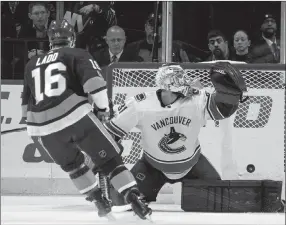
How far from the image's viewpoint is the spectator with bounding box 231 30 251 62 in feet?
15.4

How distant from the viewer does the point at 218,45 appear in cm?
466

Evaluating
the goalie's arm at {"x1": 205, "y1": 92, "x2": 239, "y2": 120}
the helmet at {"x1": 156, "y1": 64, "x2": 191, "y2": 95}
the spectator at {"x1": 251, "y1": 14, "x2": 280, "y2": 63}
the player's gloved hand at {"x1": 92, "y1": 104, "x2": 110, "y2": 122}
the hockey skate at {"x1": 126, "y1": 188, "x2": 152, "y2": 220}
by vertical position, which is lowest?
the hockey skate at {"x1": 126, "y1": 188, "x2": 152, "y2": 220}

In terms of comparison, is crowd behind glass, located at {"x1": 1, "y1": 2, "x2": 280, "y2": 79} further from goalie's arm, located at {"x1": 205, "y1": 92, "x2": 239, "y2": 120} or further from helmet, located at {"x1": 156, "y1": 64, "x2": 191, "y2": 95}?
goalie's arm, located at {"x1": 205, "y1": 92, "x2": 239, "y2": 120}

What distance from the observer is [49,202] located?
4.33m

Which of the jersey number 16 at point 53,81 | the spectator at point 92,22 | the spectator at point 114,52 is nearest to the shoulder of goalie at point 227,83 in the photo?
the jersey number 16 at point 53,81

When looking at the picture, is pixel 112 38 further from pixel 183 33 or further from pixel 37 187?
pixel 37 187

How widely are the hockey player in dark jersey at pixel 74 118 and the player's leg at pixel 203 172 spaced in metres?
0.71

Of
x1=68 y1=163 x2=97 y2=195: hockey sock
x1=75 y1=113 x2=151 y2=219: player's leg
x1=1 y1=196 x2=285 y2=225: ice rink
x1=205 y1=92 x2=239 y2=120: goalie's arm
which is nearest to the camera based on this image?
x1=1 y1=196 x2=285 y2=225: ice rink

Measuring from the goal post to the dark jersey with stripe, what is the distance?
803 mm

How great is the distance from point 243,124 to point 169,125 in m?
0.55

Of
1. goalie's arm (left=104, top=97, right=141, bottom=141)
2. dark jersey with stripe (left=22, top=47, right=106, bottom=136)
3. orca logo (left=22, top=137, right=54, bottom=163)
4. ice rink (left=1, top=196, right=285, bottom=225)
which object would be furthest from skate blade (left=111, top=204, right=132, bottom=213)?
orca logo (left=22, top=137, right=54, bottom=163)

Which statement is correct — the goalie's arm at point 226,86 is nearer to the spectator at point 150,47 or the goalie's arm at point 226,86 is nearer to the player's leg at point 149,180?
the player's leg at point 149,180

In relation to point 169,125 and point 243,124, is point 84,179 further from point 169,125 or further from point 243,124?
point 243,124

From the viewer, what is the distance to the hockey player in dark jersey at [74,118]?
137 inches
